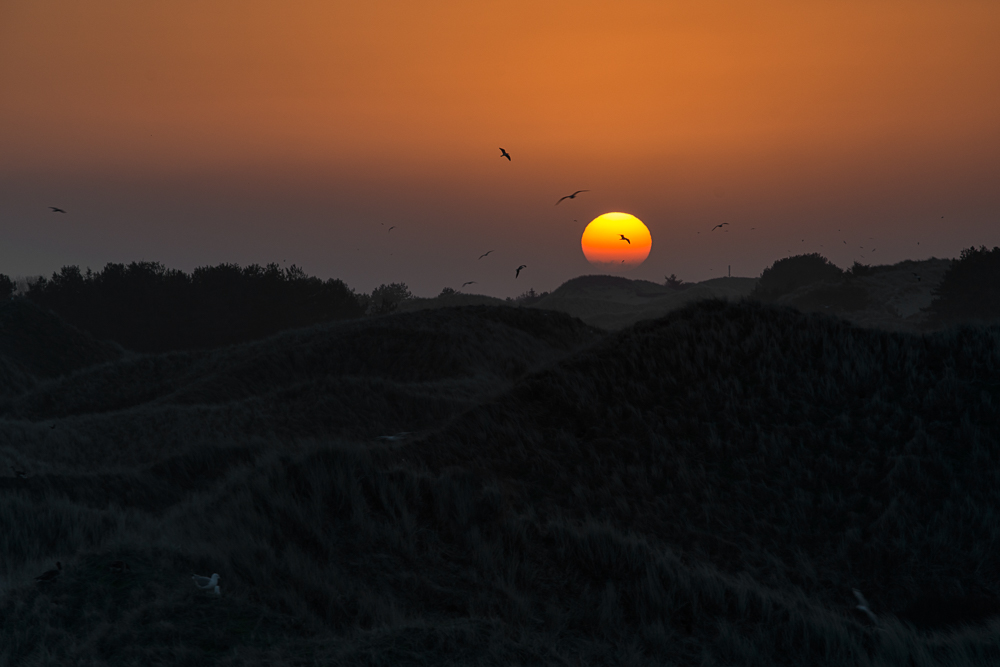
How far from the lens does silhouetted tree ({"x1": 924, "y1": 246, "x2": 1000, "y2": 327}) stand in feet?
199

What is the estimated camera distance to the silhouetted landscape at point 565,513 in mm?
6965

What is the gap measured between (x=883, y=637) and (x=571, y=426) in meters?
8.29

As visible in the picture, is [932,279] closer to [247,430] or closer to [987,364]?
[987,364]

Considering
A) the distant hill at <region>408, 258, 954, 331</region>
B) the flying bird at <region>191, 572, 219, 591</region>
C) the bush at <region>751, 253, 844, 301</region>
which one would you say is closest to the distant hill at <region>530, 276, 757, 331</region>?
the distant hill at <region>408, 258, 954, 331</region>

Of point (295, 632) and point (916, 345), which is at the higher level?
point (916, 345)

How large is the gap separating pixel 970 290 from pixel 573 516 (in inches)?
2471

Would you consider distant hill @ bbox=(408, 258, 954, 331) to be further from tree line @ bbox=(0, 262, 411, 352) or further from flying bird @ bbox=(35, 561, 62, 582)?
flying bird @ bbox=(35, 561, 62, 582)

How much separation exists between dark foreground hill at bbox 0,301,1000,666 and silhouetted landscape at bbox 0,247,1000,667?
0.13 ft

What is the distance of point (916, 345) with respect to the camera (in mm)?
16531

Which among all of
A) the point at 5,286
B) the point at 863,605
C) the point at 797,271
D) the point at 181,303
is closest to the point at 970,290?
the point at 797,271

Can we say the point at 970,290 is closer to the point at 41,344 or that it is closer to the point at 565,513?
the point at 565,513

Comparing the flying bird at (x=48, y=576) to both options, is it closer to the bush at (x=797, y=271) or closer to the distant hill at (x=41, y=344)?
the distant hill at (x=41, y=344)

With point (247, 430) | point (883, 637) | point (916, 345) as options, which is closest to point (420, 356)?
point (247, 430)

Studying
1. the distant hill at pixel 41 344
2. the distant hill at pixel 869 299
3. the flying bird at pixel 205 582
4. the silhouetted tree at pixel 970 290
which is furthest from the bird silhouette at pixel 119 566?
the silhouetted tree at pixel 970 290
